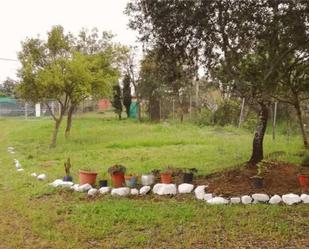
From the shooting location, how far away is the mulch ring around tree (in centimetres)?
621

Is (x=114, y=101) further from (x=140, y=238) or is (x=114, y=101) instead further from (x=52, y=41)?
(x=140, y=238)

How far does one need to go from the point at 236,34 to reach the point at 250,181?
7.11ft

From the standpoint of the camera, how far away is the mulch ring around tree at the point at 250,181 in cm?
621

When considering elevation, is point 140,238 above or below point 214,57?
below

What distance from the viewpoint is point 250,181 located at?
656cm

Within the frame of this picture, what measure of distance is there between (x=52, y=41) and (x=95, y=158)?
16.8 ft

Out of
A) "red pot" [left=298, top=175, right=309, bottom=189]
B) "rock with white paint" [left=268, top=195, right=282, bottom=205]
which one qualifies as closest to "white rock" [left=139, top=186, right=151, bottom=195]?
"rock with white paint" [left=268, top=195, right=282, bottom=205]

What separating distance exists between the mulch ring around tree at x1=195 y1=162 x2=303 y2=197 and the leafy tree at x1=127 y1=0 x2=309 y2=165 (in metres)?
0.58

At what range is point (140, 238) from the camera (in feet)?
16.1

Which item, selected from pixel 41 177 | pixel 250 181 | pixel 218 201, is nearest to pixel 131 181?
pixel 218 201

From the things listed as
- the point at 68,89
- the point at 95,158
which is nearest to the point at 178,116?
the point at 68,89

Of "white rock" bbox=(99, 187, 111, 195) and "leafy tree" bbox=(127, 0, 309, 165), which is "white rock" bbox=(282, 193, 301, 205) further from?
"white rock" bbox=(99, 187, 111, 195)

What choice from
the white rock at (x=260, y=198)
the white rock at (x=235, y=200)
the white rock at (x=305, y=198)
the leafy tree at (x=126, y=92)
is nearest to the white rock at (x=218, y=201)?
the white rock at (x=235, y=200)

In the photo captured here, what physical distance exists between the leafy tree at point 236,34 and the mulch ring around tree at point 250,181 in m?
0.58
